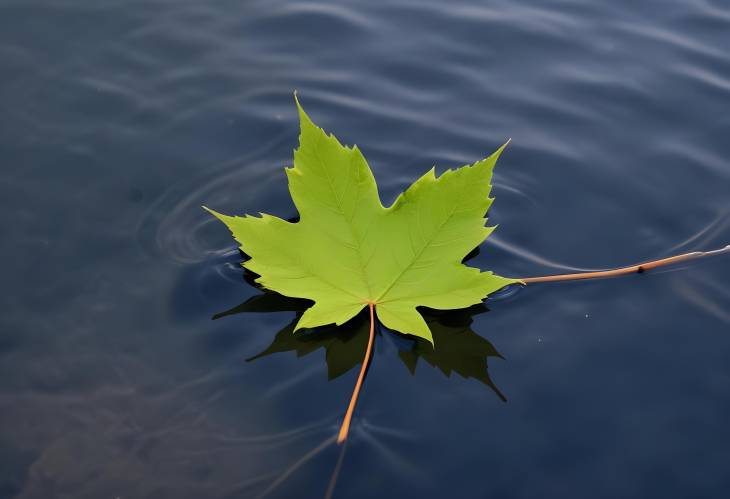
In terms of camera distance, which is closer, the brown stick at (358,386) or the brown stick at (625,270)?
the brown stick at (358,386)

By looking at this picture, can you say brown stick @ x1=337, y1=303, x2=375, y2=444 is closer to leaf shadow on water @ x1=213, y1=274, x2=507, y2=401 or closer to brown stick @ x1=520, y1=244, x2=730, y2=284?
leaf shadow on water @ x1=213, y1=274, x2=507, y2=401

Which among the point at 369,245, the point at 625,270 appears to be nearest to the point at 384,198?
the point at 369,245

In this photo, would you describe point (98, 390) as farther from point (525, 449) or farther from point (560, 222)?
point (560, 222)

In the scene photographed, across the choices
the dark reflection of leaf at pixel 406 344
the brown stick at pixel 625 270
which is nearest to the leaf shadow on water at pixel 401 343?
the dark reflection of leaf at pixel 406 344

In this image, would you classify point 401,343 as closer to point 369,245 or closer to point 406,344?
point 406,344

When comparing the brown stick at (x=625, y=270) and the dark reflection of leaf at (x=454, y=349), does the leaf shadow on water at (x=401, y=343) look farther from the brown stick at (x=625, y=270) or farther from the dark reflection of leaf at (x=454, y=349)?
the brown stick at (x=625, y=270)

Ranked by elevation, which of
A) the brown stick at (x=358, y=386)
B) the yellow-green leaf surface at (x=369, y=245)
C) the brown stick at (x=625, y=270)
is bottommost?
the brown stick at (x=358, y=386)

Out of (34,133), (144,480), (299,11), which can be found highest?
(299,11)

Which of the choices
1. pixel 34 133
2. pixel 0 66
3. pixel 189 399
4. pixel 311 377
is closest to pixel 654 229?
pixel 311 377
